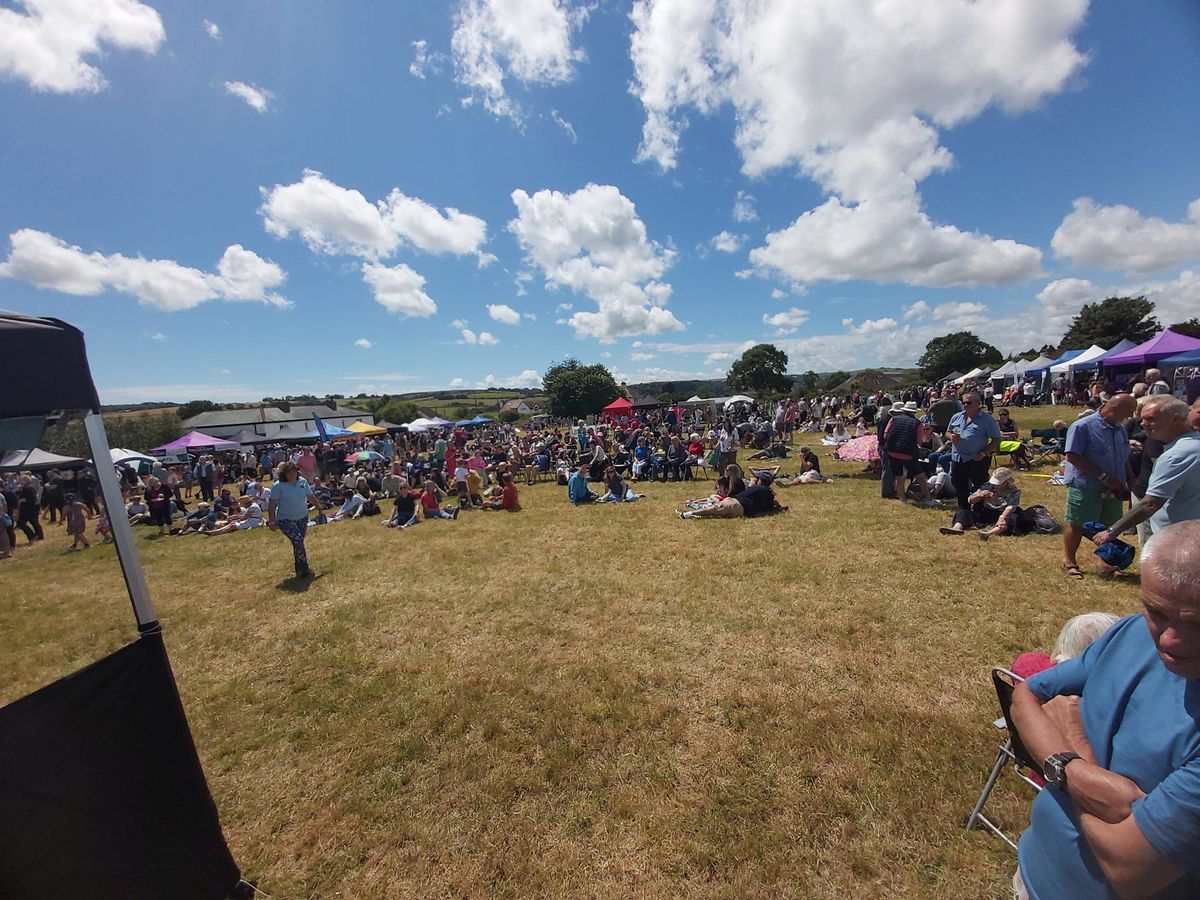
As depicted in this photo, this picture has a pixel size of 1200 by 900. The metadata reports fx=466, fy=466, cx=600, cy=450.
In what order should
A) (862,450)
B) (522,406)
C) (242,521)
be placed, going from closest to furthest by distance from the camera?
(862,450) < (242,521) < (522,406)

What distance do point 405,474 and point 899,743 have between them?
1774 cm

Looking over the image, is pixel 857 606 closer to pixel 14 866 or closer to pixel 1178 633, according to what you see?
pixel 1178 633

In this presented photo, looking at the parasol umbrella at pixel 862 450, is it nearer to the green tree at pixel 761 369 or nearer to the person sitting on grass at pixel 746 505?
the person sitting on grass at pixel 746 505

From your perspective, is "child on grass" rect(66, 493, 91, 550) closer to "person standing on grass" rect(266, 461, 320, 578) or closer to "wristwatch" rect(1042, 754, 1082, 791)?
"person standing on grass" rect(266, 461, 320, 578)

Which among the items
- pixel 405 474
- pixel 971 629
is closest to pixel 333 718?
pixel 971 629

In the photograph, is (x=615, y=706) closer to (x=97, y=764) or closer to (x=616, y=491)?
(x=97, y=764)

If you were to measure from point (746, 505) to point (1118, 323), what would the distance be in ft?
208

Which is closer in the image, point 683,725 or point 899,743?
point 899,743

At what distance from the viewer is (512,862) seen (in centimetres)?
251

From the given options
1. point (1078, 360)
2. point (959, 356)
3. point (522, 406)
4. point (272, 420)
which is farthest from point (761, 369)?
point (272, 420)

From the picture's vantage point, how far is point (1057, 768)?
143 centimetres

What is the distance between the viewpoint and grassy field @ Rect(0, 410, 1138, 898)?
248 centimetres

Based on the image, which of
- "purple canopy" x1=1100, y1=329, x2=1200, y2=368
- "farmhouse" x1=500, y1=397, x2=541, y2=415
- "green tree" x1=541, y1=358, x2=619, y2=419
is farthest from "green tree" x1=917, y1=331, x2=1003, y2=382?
"farmhouse" x1=500, y1=397, x2=541, y2=415

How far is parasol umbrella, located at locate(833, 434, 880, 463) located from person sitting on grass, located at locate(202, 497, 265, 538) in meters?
15.4
